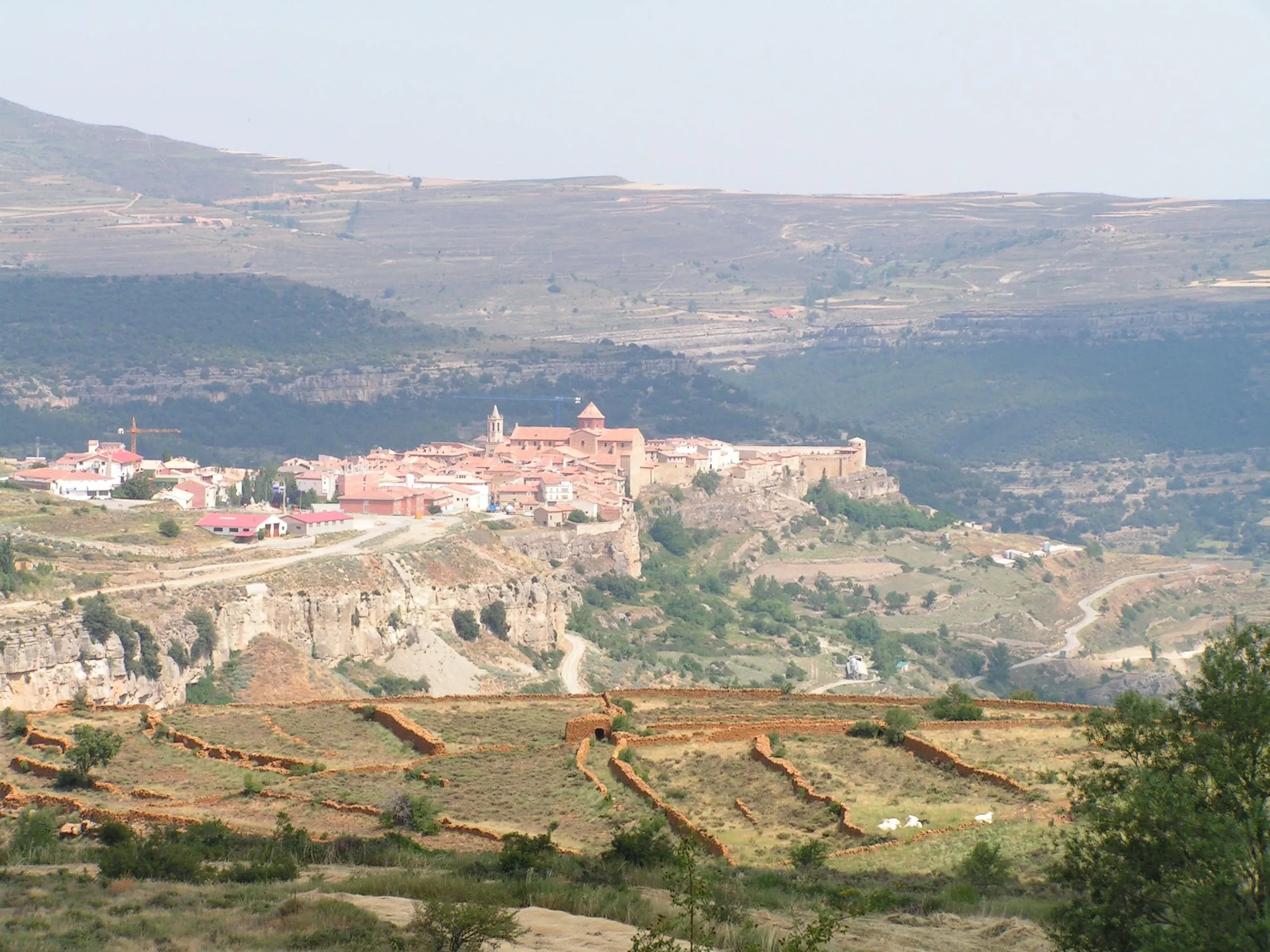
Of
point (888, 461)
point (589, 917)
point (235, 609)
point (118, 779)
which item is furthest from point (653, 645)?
point (888, 461)

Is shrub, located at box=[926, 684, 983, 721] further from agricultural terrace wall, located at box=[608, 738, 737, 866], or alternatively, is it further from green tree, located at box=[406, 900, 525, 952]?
green tree, located at box=[406, 900, 525, 952]

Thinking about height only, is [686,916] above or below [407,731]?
above

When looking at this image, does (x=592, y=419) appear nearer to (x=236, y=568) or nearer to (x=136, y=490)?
(x=136, y=490)

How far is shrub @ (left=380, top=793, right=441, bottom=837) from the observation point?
28.5m

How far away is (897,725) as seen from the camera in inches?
1373

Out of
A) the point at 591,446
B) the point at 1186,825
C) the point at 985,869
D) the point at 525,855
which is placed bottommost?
the point at 591,446

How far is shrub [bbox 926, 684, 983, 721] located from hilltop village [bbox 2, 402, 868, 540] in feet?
127

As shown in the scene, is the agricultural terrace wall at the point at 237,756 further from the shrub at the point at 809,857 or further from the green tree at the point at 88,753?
the shrub at the point at 809,857

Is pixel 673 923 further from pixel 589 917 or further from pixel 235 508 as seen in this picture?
pixel 235 508

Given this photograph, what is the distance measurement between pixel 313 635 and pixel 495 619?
10.7m

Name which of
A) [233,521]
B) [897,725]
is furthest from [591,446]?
[897,725]

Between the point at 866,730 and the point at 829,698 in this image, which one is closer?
the point at 866,730

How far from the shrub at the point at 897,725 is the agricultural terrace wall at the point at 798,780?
2000 mm

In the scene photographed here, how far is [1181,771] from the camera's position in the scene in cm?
1939
